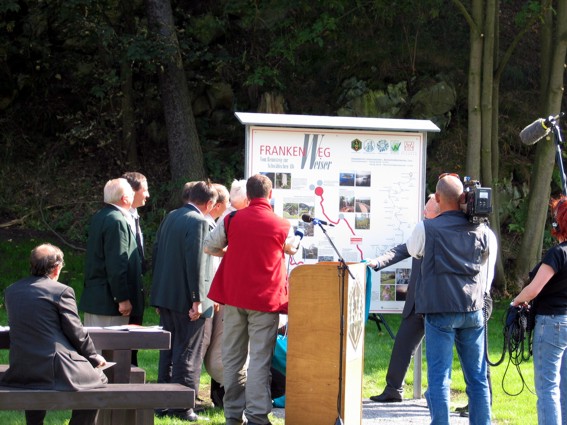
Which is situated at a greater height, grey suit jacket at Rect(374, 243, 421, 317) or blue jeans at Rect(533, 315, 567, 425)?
grey suit jacket at Rect(374, 243, 421, 317)

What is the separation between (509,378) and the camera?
9000 millimetres

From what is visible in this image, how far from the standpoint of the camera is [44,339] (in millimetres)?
5340

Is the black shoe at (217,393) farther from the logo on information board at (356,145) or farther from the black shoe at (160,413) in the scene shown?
the logo on information board at (356,145)

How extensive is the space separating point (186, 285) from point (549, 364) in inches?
113

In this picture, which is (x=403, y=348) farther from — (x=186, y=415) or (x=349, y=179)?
(x=186, y=415)

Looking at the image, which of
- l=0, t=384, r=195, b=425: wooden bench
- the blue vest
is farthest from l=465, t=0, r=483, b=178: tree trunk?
l=0, t=384, r=195, b=425: wooden bench

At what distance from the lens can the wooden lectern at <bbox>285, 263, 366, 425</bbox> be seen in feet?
21.3

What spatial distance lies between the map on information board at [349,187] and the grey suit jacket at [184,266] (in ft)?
2.40

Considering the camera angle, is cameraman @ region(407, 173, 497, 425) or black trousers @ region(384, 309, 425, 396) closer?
cameraman @ region(407, 173, 497, 425)

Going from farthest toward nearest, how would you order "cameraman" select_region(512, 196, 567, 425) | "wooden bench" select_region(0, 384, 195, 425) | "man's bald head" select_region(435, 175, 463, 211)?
"man's bald head" select_region(435, 175, 463, 211) < "cameraman" select_region(512, 196, 567, 425) < "wooden bench" select_region(0, 384, 195, 425)

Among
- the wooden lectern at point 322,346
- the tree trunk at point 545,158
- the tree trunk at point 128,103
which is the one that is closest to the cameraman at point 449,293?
the wooden lectern at point 322,346

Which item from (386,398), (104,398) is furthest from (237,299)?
(386,398)

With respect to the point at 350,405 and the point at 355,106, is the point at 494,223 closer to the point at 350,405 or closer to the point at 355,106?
the point at 355,106

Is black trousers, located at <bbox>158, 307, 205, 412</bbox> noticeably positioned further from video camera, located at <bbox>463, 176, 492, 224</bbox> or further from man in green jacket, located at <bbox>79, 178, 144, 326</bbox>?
video camera, located at <bbox>463, 176, 492, 224</bbox>
